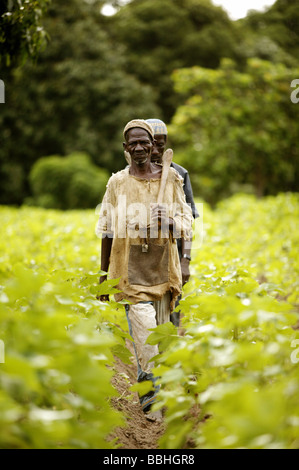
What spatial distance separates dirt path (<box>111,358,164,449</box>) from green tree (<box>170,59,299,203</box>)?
18638 mm

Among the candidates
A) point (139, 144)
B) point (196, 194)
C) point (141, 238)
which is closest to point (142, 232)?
point (141, 238)

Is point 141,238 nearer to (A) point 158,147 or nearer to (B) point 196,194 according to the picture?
(A) point 158,147

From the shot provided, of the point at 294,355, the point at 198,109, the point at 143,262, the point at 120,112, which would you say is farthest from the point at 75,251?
the point at 120,112

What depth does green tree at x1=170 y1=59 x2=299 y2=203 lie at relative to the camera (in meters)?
21.5

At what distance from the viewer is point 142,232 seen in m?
3.37

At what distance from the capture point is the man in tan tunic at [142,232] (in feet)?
10.9

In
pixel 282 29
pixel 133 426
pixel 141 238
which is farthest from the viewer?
pixel 282 29

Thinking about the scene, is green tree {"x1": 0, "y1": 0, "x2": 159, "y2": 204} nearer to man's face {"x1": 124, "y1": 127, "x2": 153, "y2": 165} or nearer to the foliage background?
the foliage background

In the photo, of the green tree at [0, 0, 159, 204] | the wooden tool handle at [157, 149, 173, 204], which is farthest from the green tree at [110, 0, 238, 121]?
the wooden tool handle at [157, 149, 173, 204]

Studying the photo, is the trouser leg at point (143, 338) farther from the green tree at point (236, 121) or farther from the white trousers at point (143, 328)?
the green tree at point (236, 121)

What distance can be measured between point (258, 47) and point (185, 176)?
2578cm

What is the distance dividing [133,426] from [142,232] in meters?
1.17

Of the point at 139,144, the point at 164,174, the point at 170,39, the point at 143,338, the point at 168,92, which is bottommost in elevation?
the point at 143,338

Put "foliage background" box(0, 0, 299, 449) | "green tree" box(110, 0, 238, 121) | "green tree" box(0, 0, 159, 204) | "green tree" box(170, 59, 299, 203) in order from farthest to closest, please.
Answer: "green tree" box(110, 0, 238, 121) < "green tree" box(0, 0, 159, 204) < "green tree" box(170, 59, 299, 203) < "foliage background" box(0, 0, 299, 449)
